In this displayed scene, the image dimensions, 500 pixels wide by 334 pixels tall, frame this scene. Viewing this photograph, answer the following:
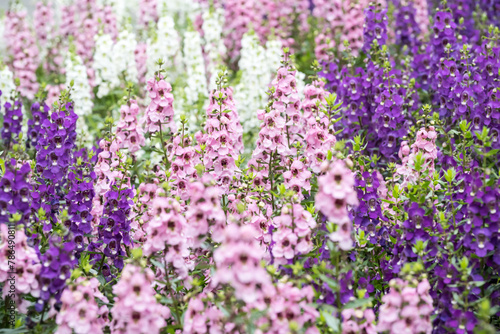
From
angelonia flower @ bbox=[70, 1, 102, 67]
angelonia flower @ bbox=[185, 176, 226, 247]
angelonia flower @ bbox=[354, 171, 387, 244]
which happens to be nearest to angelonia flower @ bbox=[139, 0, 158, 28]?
angelonia flower @ bbox=[70, 1, 102, 67]

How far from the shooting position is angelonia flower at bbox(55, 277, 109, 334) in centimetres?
382

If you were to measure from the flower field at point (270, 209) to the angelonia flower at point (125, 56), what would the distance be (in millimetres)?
684

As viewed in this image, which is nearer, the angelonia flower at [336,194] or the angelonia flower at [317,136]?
the angelonia flower at [336,194]

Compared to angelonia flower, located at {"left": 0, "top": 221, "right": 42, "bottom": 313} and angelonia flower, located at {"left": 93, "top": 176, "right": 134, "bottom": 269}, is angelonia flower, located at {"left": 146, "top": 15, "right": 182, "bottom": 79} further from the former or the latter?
angelonia flower, located at {"left": 0, "top": 221, "right": 42, "bottom": 313}

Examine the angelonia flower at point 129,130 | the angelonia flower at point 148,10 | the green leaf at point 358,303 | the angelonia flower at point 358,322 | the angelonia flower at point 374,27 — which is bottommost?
the angelonia flower at point 358,322

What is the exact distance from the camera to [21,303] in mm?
4297

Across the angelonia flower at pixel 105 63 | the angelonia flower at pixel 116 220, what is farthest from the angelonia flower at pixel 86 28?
the angelonia flower at pixel 116 220

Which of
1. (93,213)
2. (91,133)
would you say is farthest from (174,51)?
(93,213)

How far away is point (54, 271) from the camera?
163 inches

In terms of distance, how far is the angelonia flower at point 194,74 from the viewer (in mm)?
8023

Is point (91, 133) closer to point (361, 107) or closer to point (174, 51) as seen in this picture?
point (174, 51)

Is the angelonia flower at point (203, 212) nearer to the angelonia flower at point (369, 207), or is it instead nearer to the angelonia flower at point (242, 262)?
the angelonia flower at point (242, 262)

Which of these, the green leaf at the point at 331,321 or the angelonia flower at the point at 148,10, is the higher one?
the angelonia flower at the point at 148,10

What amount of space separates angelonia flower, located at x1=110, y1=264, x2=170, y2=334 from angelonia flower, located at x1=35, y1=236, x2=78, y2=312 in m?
0.55
